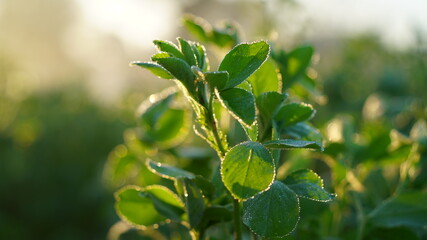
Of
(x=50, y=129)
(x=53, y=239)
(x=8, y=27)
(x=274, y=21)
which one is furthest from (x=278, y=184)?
(x=8, y=27)

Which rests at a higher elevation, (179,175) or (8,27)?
(8,27)

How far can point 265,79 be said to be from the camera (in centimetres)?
65

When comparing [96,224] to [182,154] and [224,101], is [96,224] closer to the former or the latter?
[182,154]

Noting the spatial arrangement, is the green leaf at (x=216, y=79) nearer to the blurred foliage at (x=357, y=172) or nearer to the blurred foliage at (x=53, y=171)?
the blurred foliage at (x=357, y=172)

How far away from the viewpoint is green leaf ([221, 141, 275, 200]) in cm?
51

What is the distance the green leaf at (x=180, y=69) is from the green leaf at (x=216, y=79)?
2 centimetres

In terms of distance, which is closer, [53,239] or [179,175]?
[179,175]

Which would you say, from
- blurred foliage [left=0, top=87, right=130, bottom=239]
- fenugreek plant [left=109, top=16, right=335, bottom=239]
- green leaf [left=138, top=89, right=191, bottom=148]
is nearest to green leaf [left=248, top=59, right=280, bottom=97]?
fenugreek plant [left=109, top=16, right=335, bottom=239]

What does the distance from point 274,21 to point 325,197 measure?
1.14 metres

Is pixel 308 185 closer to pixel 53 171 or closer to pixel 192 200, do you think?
pixel 192 200

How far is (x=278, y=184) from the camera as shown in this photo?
55 centimetres

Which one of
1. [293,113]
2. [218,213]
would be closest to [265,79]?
[293,113]

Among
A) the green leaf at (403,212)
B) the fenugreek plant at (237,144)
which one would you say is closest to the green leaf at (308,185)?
the fenugreek plant at (237,144)

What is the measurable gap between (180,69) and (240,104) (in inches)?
2.5
